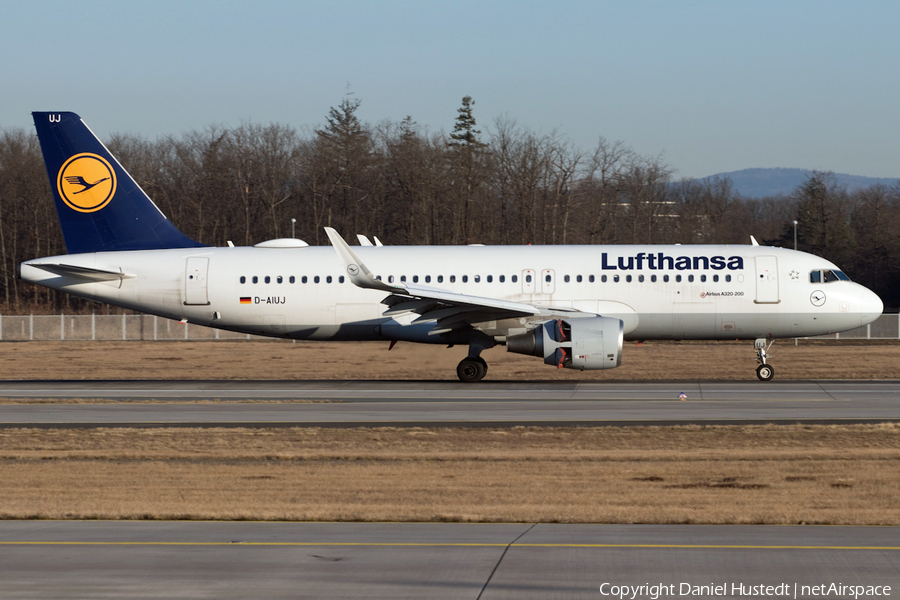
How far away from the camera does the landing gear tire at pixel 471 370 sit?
2791 cm

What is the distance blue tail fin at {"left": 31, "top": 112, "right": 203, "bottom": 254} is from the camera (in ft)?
96.0

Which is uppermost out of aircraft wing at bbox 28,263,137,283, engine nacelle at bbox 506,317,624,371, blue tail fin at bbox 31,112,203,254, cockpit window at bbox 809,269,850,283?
blue tail fin at bbox 31,112,203,254

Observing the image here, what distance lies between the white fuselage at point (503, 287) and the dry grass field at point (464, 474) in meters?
9.99

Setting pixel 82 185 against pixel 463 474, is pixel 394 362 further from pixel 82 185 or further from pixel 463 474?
pixel 463 474

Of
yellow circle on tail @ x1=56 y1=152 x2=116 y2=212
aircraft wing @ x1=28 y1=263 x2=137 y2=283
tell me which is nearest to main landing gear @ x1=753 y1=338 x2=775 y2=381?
aircraft wing @ x1=28 y1=263 x2=137 y2=283

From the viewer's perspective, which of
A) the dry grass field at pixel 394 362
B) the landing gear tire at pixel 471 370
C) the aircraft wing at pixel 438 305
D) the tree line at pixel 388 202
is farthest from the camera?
the tree line at pixel 388 202

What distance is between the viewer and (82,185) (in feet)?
96.4

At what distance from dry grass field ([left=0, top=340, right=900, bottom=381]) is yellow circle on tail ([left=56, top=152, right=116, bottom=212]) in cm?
675

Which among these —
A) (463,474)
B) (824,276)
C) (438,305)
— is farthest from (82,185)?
(824,276)

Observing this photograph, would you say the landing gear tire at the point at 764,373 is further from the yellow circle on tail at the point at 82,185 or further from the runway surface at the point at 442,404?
the yellow circle on tail at the point at 82,185

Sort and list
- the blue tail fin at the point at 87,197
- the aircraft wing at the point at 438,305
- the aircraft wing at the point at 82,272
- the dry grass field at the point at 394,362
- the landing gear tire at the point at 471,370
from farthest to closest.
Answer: the dry grass field at the point at 394,362 < the blue tail fin at the point at 87,197 < the aircraft wing at the point at 82,272 < the landing gear tire at the point at 471,370 < the aircraft wing at the point at 438,305

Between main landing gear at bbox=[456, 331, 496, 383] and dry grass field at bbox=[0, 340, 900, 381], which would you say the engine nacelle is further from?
dry grass field at bbox=[0, 340, 900, 381]

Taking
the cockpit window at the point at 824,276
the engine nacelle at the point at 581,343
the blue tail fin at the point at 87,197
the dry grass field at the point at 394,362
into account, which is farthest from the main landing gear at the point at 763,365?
the blue tail fin at the point at 87,197

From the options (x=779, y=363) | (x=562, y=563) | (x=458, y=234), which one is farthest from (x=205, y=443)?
(x=458, y=234)
